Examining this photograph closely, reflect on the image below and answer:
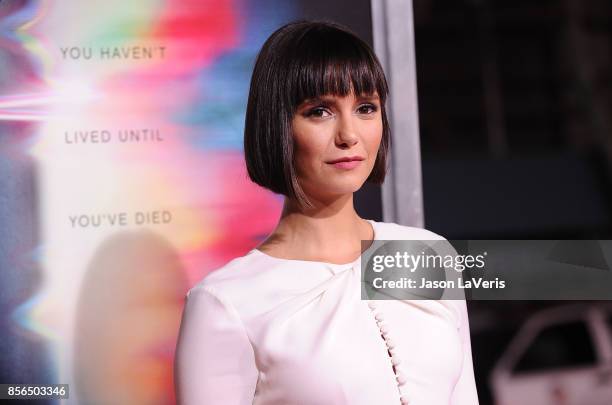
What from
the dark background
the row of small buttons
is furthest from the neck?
the dark background

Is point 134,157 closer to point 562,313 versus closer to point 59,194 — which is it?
point 59,194

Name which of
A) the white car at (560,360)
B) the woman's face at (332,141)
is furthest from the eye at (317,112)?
the white car at (560,360)

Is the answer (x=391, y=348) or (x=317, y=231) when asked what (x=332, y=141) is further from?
(x=391, y=348)

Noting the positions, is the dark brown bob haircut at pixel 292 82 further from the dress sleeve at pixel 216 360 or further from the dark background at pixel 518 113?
the dark background at pixel 518 113

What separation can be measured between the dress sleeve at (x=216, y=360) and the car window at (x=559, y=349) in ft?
9.33

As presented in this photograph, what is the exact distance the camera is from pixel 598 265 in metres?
1.66

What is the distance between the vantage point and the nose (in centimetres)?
140

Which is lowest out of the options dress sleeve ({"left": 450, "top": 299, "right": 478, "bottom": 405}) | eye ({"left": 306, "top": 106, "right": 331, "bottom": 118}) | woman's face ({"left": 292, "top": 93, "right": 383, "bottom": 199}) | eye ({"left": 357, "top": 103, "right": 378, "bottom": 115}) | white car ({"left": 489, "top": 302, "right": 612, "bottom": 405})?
white car ({"left": 489, "top": 302, "right": 612, "bottom": 405})

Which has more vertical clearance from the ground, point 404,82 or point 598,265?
point 404,82

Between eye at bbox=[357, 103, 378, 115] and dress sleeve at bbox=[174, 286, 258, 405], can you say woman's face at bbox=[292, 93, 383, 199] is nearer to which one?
eye at bbox=[357, 103, 378, 115]

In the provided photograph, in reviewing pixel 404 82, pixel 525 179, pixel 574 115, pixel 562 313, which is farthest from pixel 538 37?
pixel 404 82

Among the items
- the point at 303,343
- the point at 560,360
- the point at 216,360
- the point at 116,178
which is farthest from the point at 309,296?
the point at 560,360

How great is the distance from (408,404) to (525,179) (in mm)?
4291

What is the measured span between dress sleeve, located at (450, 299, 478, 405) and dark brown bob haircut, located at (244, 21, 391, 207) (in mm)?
395
